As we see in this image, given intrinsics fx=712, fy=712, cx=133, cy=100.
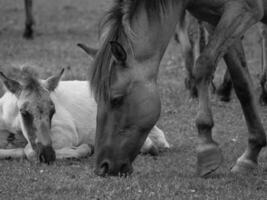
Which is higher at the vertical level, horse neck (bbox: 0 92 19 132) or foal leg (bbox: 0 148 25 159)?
horse neck (bbox: 0 92 19 132)

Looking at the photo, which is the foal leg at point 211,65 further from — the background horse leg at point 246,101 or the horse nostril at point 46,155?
the horse nostril at point 46,155

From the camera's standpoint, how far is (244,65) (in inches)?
267

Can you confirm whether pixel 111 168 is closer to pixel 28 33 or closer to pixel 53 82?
pixel 53 82

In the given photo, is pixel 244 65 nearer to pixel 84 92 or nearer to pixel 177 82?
pixel 84 92

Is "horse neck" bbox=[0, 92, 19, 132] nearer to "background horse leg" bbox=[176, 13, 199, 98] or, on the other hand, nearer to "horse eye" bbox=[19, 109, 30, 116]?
"horse eye" bbox=[19, 109, 30, 116]

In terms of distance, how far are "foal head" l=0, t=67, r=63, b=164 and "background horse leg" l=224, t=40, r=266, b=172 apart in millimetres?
1875

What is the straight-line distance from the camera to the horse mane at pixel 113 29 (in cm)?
571

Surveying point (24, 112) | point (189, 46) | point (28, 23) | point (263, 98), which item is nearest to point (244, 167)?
point (24, 112)

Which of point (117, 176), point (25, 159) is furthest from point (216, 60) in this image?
point (25, 159)

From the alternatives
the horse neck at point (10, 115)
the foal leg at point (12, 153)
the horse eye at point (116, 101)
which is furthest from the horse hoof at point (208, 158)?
the horse neck at point (10, 115)

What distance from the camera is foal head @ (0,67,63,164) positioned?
7.09 m

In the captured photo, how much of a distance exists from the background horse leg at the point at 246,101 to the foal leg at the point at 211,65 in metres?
0.61

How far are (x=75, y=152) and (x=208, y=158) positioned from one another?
1999 mm

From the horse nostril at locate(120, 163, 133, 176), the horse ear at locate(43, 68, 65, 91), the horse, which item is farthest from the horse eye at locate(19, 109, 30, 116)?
the horse
